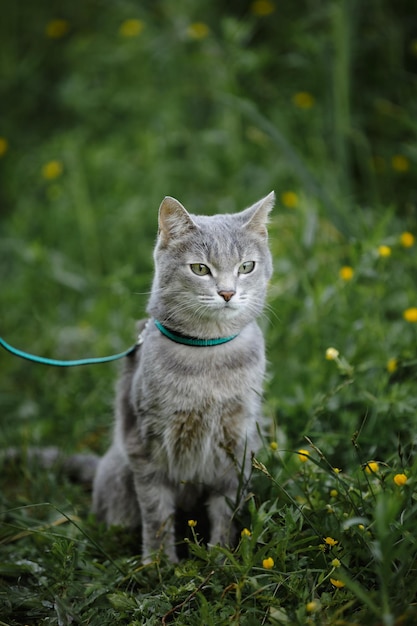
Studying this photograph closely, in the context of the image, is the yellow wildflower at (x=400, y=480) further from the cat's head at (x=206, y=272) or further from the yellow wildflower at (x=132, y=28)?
the yellow wildflower at (x=132, y=28)

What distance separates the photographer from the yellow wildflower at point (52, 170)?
4.66 m

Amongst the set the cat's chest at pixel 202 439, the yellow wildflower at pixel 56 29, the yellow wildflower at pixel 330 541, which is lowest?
the yellow wildflower at pixel 330 541

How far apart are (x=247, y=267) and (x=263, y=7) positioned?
3.47 m

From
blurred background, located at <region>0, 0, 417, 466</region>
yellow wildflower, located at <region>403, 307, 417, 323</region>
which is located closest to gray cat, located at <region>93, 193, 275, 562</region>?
blurred background, located at <region>0, 0, 417, 466</region>

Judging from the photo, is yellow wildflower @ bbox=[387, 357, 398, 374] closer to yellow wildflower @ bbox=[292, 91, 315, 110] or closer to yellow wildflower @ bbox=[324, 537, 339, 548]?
yellow wildflower @ bbox=[324, 537, 339, 548]

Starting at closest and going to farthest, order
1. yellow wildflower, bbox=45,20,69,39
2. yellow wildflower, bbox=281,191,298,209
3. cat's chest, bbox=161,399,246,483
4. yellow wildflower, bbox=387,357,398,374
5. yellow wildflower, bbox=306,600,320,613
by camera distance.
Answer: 1. yellow wildflower, bbox=306,600,320,613
2. cat's chest, bbox=161,399,246,483
3. yellow wildflower, bbox=387,357,398,374
4. yellow wildflower, bbox=281,191,298,209
5. yellow wildflower, bbox=45,20,69,39

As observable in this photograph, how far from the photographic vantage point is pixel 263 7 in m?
4.96

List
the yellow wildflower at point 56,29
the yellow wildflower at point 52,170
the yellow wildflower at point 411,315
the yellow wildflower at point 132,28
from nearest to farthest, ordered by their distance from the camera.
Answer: the yellow wildflower at point 411,315 < the yellow wildflower at point 52,170 < the yellow wildflower at point 132,28 < the yellow wildflower at point 56,29

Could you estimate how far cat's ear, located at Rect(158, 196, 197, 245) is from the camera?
217cm

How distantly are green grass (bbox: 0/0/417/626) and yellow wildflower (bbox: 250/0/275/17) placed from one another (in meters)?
0.03

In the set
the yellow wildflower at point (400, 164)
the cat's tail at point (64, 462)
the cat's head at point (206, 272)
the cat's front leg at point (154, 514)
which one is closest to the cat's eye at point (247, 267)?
the cat's head at point (206, 272)

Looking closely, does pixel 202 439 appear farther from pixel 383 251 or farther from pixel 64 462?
pixel 383 251

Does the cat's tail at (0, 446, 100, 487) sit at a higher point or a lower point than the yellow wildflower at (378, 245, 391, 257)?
lower

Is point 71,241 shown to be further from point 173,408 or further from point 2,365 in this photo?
point 173,408
